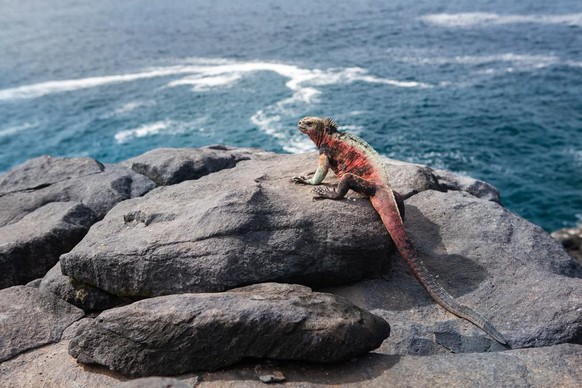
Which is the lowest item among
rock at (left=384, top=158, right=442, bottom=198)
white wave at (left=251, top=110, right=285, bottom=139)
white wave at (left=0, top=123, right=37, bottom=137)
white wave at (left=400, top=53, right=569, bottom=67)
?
white wave at (left=0, top=123, right=37, bottom=137)

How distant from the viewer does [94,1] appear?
79.3m

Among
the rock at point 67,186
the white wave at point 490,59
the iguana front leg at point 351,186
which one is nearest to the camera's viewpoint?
the iguana front leg at point 351,186

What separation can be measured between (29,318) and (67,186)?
212 inches

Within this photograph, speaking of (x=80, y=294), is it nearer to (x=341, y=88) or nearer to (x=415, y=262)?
(x=415, y=262)

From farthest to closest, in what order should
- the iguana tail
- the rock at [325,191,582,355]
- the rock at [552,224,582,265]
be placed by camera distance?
the rock at [552,224,582,265] → the iguana tail → the rock at [325,191,582,355]

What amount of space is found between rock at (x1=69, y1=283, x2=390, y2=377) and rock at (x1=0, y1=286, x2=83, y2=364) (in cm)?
184

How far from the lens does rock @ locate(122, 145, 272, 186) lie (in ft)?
42.7

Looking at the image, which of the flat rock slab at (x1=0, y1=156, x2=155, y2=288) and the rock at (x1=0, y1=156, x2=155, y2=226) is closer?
the flat rock slab at (x1=0, y1=156, x2=155, y2=288)

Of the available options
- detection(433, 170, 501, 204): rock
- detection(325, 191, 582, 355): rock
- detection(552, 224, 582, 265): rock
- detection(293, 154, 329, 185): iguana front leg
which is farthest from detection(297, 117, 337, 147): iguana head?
detection(552, 224, 582, 265): rock

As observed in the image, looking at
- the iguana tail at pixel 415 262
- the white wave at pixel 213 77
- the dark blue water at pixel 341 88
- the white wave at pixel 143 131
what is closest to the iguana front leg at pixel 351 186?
the iguana tail at pixel 415 262

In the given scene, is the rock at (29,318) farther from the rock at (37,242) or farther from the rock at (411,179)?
the rock at (411,179)

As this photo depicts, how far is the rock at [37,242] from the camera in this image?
9828mm

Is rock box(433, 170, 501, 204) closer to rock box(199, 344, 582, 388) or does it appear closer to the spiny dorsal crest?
the spiny dorsal crest

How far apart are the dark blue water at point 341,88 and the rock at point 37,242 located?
15001 millimetres
